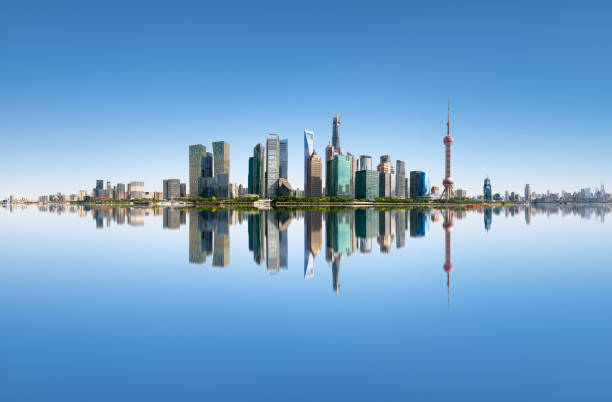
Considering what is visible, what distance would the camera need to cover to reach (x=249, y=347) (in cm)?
917

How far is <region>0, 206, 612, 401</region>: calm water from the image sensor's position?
296 inches

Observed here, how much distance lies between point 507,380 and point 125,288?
49.4 ft

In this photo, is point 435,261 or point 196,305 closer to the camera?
point 196,305

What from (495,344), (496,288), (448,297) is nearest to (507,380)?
(495,344)

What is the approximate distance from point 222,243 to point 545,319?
23261 mm

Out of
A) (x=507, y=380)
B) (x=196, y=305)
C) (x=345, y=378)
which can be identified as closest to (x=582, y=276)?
(x=507, y=380)

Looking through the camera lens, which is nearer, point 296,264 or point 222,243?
point 296,264

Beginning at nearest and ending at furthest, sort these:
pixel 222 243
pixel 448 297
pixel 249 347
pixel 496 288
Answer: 1. pixel 249 347
2. pixel 448 297
3. pixel 496 288
4. pixel 222 243

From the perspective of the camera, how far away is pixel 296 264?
19.9 meters

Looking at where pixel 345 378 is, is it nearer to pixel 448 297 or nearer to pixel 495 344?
pixel 495 344

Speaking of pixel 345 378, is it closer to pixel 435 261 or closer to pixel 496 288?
pixel 496 288

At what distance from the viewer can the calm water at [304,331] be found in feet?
24.7

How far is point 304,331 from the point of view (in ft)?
33.5

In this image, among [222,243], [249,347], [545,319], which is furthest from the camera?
[222,243]
